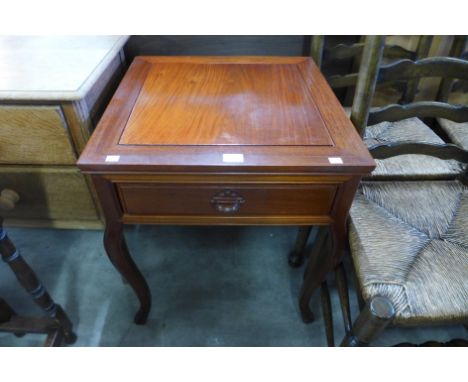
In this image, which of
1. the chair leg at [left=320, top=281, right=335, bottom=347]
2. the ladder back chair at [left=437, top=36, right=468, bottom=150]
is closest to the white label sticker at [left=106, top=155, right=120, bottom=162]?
the chair leg at [left=320, top=281, right=335, bottom=347]

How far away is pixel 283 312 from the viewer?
104 cm

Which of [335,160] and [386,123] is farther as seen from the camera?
[386,123]

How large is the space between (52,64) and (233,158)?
0.59m

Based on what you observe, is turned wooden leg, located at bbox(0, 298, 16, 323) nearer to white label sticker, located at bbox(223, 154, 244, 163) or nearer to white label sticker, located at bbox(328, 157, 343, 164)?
white label sticker, located at bbox(223, 154, 244, 163)

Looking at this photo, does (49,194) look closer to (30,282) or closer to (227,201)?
(30,282)

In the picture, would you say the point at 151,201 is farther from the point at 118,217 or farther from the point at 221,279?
the point at 221,279

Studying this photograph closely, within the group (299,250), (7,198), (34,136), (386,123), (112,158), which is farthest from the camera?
(299,250)

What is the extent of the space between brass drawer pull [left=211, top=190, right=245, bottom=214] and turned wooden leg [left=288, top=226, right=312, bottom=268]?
52 cm

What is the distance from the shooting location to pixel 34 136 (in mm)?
788

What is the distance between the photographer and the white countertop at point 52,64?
0.70m

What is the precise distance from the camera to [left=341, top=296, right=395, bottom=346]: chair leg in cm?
58

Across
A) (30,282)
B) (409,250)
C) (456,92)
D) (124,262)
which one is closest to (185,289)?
(124,262)

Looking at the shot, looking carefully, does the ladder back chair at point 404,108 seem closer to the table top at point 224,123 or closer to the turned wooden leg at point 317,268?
the table top at point 224,123

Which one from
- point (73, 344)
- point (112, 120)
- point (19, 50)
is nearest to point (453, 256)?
point (112, 120)
